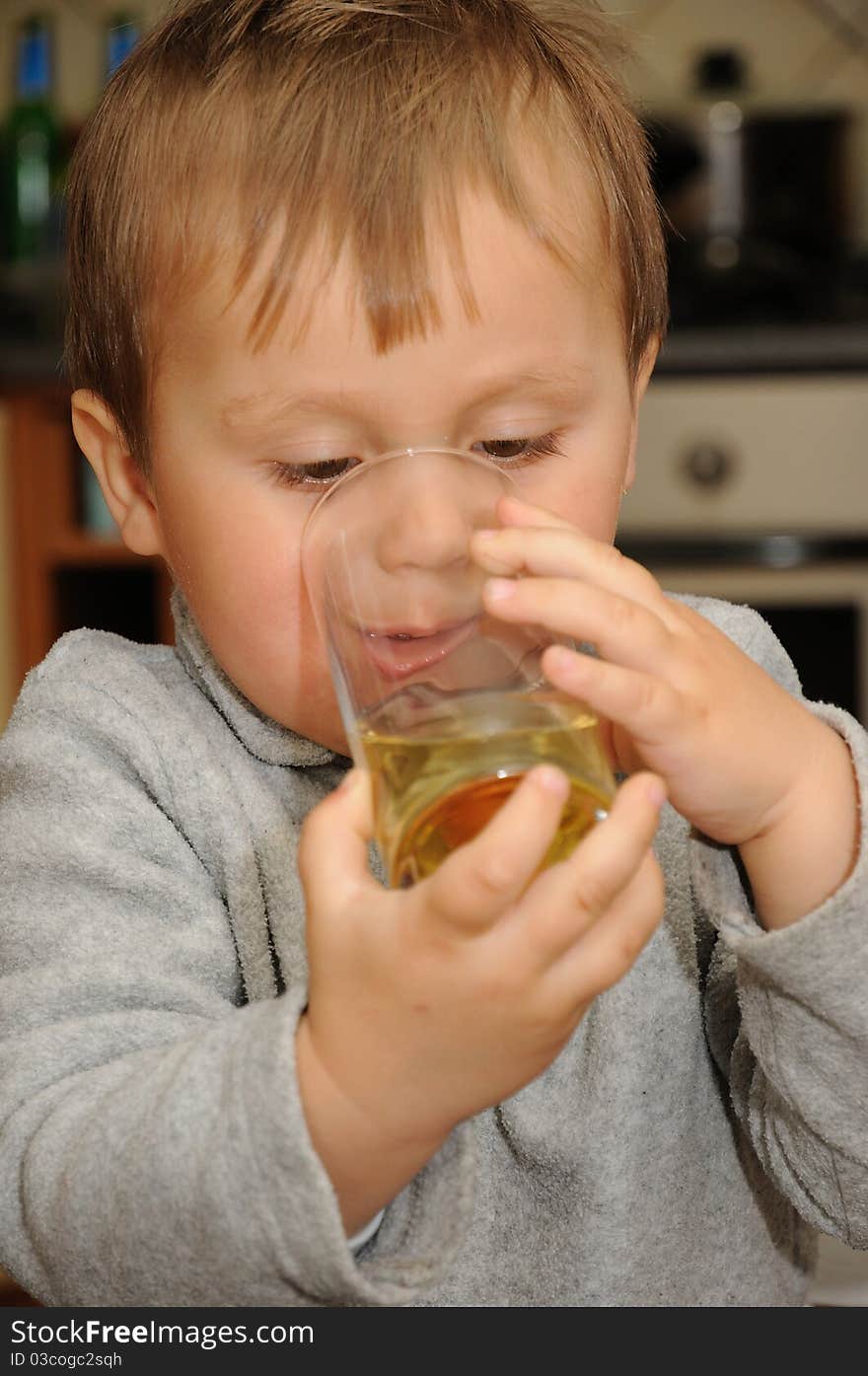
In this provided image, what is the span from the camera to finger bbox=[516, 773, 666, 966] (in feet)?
1.81

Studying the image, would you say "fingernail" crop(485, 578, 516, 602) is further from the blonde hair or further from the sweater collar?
the sweater collar

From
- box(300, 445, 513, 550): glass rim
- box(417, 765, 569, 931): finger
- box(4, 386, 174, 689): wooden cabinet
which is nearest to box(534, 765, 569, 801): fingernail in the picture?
box(417, 765, 569, 931): finger

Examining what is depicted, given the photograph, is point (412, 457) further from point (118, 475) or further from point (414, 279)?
point (118, 475)

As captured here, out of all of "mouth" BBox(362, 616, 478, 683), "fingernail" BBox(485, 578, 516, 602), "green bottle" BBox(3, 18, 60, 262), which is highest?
"fingernail" BBox(485, 578, 516, 602)

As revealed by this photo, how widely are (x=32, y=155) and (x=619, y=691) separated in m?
2.55

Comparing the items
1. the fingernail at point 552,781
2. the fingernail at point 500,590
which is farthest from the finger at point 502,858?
the fingernail at point 500,590

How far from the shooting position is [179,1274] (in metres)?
0.65

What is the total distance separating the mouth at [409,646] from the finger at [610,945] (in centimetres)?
13

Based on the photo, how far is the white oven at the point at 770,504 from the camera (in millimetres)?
2227

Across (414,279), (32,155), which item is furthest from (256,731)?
(32,155)

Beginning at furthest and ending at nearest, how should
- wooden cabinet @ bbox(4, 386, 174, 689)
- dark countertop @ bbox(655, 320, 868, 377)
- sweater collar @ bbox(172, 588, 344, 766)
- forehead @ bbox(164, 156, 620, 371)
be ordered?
wooden cabinet @ bbox(4, 386, 174, 689) < dark countertop @ bbox(655, 320, 868, 377) < sweater collar @ bbox(172, 588, 344, 766) < forehead @ bbox(164, 156, 620, 371)

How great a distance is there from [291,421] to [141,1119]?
0.33 metres

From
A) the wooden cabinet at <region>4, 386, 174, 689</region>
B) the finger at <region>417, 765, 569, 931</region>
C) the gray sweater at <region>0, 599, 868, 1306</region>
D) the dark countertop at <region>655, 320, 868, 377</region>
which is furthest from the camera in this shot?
the wooden cabinet at <region>4, 386, 174, 689</region>

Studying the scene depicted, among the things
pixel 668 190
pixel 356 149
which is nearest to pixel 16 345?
pixel 668 190
